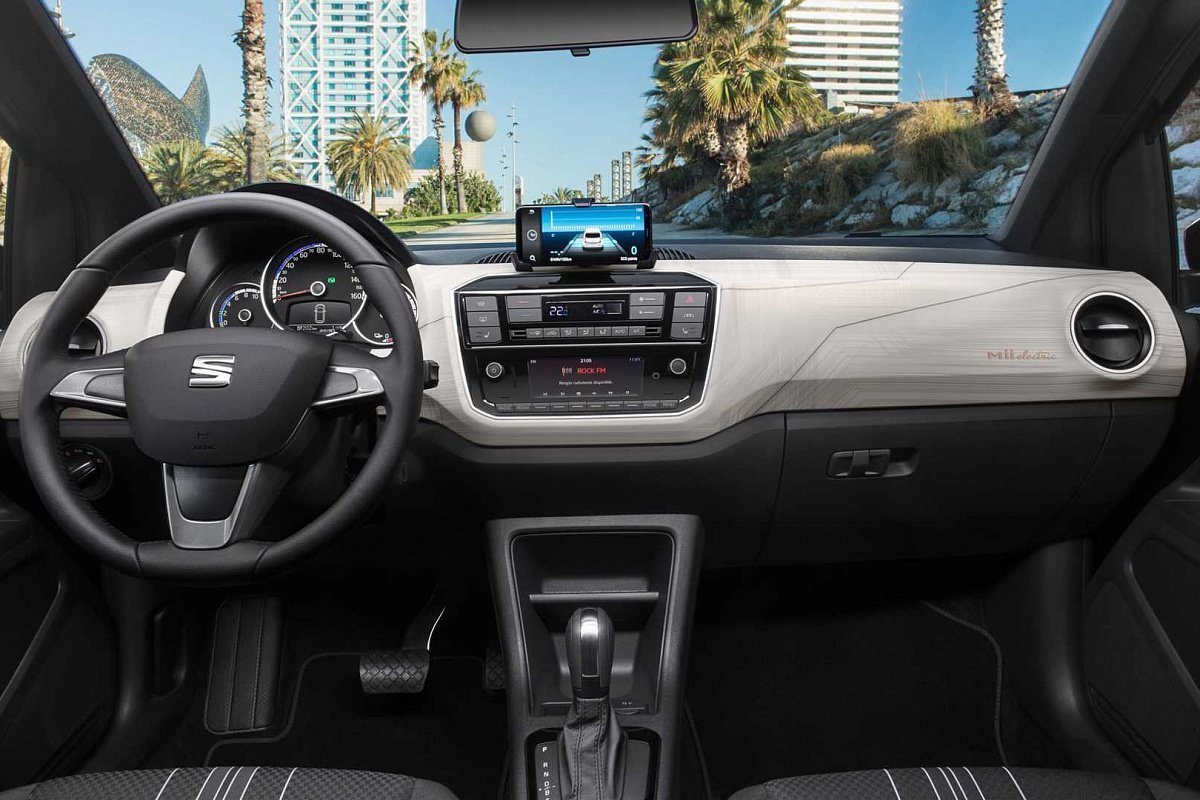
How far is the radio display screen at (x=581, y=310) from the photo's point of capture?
6.34 ft

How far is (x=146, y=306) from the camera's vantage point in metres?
1.96

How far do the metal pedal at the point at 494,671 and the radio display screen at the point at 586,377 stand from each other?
82 centimetres

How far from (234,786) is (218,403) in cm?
59

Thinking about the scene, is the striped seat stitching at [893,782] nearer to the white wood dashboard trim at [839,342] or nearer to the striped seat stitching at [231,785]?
the white wood dashboard trim at [839,342]

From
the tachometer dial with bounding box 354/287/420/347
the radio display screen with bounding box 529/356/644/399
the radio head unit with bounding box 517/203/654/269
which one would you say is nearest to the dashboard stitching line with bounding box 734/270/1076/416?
the radio display screen with bounding box 529/356/644/399

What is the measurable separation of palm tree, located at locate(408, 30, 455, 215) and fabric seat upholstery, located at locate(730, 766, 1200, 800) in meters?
1.62

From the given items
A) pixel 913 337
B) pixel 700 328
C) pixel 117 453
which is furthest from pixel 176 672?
pixel 913 337

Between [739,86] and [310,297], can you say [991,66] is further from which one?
[310,297]

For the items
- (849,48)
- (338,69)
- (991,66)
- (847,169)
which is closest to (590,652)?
(847,169)

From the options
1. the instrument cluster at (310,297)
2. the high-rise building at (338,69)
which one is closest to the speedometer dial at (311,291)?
the instrument cluster at (310,297)

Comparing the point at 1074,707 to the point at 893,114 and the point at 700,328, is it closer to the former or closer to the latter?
the point at 700,328

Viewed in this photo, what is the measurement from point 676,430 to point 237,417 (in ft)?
3.05

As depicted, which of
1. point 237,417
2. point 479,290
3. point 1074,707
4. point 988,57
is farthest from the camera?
point 988,57

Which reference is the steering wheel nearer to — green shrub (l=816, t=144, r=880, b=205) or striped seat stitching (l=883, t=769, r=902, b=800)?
striped seat stitching (l=883, t=769, r=902, b=800)
